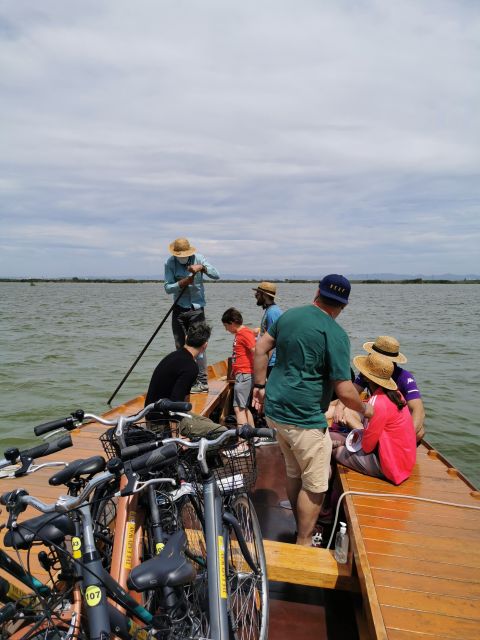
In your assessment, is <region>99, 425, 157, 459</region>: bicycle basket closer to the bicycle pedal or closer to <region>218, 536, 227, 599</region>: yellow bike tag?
the bicycle pedal

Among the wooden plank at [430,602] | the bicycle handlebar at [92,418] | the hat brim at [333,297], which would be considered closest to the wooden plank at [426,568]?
the wooden plank at [430,602]

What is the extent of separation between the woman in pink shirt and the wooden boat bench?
0.42 feet

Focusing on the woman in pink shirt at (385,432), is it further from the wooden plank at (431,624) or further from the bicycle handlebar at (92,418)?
the bicycle handlebar at (92,418)

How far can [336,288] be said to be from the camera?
3.07 meters

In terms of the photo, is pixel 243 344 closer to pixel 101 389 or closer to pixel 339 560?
pixel 339 560

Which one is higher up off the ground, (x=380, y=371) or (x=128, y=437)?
(x=380, y=371)

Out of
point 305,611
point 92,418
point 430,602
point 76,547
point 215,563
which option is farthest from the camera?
point 305,611

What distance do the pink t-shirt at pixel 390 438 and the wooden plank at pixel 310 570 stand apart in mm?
1026

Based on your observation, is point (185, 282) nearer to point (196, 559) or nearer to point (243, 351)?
point (243, 351)

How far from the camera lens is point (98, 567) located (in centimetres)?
167

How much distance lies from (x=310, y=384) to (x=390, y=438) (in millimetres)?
1091

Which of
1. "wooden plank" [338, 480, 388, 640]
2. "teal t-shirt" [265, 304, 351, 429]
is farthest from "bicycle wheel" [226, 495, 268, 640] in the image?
"teal t-shirt" [265, 304, 351, 429]

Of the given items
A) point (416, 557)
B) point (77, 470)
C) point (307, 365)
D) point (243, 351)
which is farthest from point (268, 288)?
point (77, 470)

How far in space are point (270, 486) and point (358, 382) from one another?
4.78ft
